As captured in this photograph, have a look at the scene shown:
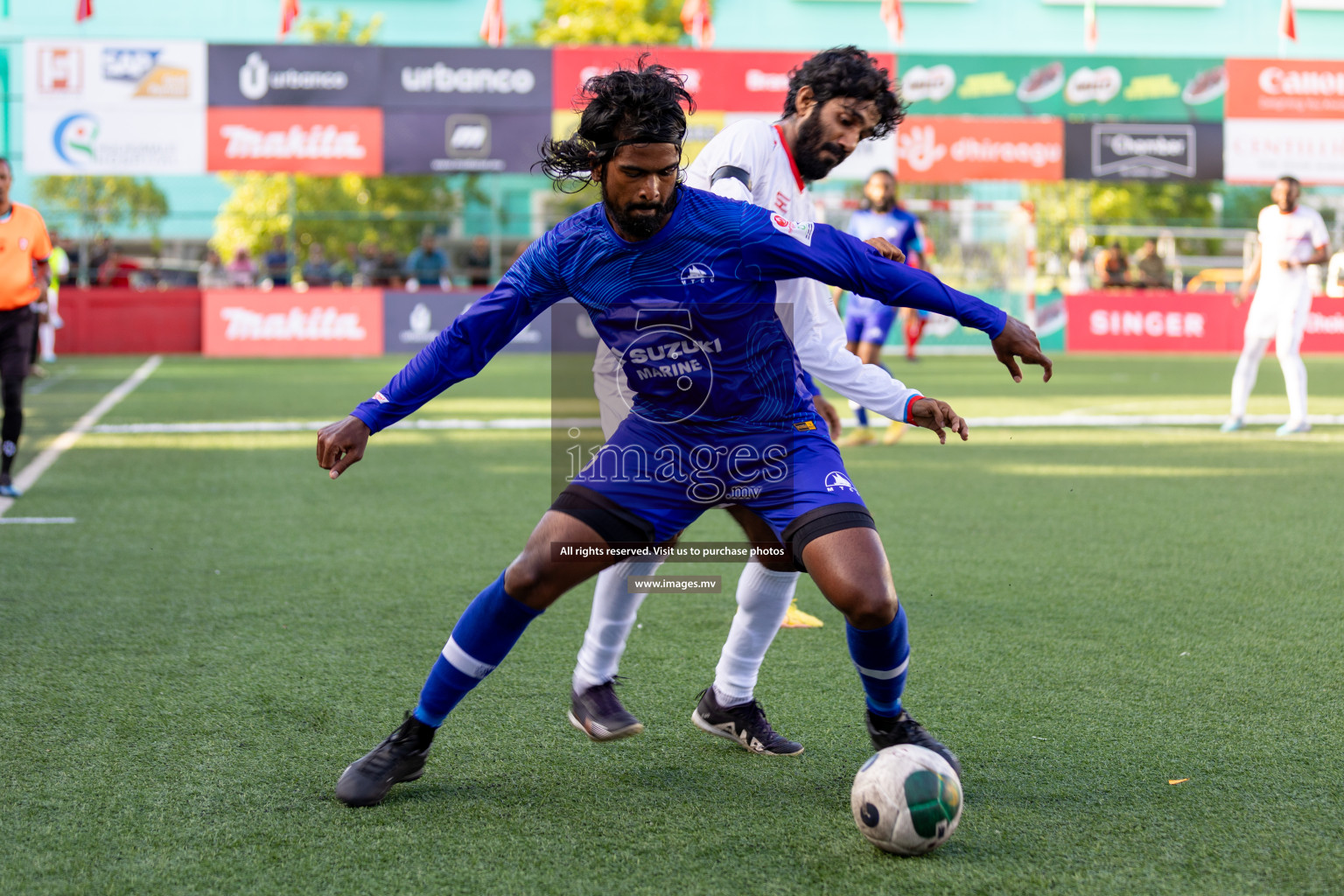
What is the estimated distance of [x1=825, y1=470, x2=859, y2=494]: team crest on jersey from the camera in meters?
3.67

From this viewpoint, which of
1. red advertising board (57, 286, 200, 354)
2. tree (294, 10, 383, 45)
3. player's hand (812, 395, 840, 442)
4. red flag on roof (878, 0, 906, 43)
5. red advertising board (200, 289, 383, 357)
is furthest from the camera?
tree (294, 10, 383, 45)

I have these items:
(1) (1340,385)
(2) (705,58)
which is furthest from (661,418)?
(2) (705,58)

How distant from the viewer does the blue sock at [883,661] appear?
359cm

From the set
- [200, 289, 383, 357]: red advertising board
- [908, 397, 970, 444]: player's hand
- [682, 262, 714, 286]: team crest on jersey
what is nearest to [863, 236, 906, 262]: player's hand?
[908, 397, 970, 444]: player's hand

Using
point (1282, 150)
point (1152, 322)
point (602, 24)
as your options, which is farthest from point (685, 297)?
point (602, 24)

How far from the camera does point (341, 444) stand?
3.49 metres

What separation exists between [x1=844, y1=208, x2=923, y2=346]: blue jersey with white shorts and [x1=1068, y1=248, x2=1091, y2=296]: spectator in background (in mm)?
15522

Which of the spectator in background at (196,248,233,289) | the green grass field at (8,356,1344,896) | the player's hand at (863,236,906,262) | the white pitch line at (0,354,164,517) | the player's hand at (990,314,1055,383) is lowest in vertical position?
the green grass field at (8,356,1344,896)

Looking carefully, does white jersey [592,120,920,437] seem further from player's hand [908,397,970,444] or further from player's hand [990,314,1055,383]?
player's hand [990,314,1055,383]

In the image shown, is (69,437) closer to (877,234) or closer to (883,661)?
(877,234)

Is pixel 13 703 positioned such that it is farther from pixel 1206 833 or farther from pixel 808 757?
pixel 1206 833

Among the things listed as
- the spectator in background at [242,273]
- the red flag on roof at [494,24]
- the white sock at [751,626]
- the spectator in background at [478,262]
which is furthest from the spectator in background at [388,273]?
the white sock at [751,626]

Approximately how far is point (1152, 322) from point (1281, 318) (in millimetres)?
14266

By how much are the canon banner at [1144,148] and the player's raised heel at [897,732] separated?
24.0 metres
